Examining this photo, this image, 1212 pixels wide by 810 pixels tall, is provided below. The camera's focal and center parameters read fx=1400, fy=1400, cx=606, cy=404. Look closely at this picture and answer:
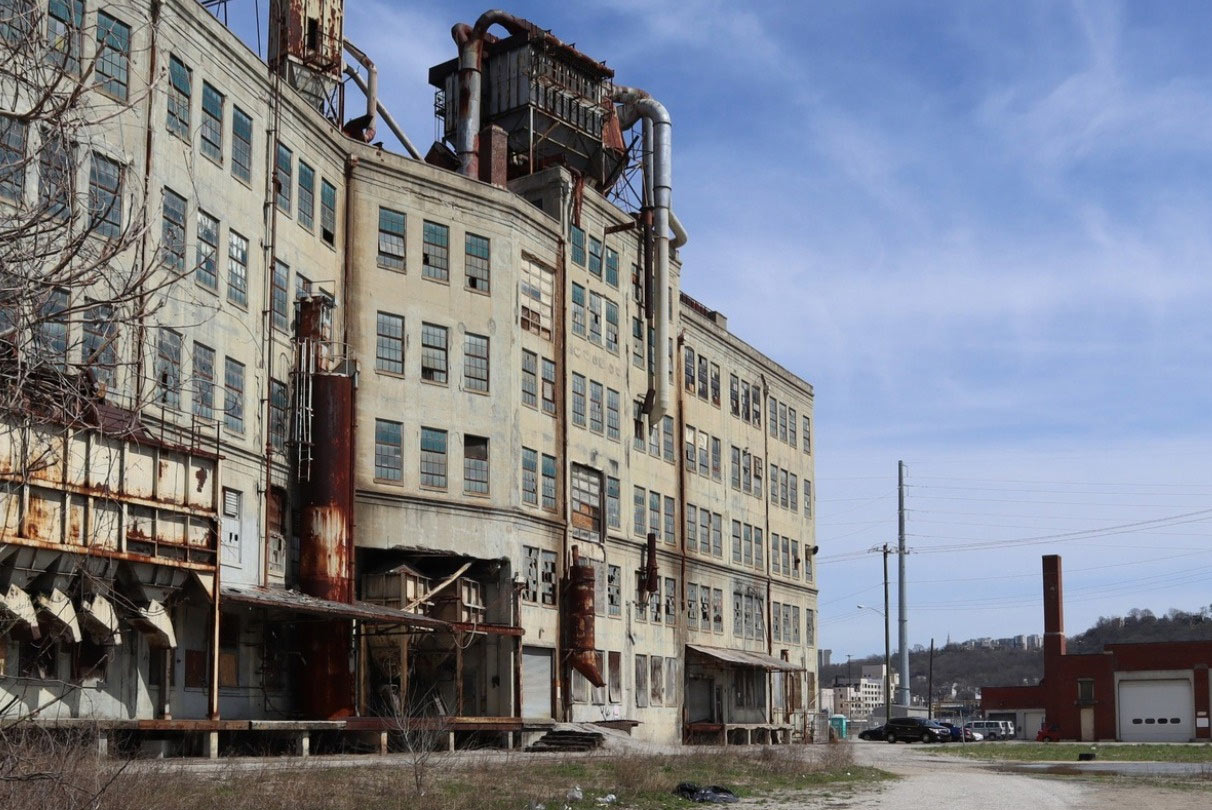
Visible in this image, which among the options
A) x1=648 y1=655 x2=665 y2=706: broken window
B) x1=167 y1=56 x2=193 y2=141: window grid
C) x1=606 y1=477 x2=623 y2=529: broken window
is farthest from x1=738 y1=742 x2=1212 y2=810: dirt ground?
x1=167 y1=56 x2=193 y2=141: window grid

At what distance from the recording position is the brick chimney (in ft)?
315

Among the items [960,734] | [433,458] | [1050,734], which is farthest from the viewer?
[1050,734]

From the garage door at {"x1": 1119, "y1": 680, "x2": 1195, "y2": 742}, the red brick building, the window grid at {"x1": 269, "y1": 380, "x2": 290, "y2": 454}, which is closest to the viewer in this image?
the window grid at {"x1": 269, "y1": 380, "x2": 290, "y2": 454}

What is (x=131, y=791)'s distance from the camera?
16.8m

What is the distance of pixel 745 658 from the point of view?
5834 centimetres

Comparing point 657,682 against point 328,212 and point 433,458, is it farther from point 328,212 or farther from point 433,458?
point 328,212

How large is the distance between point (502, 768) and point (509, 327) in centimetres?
1750

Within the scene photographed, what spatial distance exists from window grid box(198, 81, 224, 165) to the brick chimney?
249ft

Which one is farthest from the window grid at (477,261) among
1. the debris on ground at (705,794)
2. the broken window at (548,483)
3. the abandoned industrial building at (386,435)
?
the debris on ground at (705,794)

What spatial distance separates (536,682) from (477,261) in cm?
1337

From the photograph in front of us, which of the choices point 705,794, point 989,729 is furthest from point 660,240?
point 989,729

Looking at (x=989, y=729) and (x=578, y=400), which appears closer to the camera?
(x=578, y=400)

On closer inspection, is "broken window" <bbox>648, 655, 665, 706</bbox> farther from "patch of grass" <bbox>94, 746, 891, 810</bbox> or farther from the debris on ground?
the debris on ground

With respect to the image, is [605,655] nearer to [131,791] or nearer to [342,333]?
[342,333]
